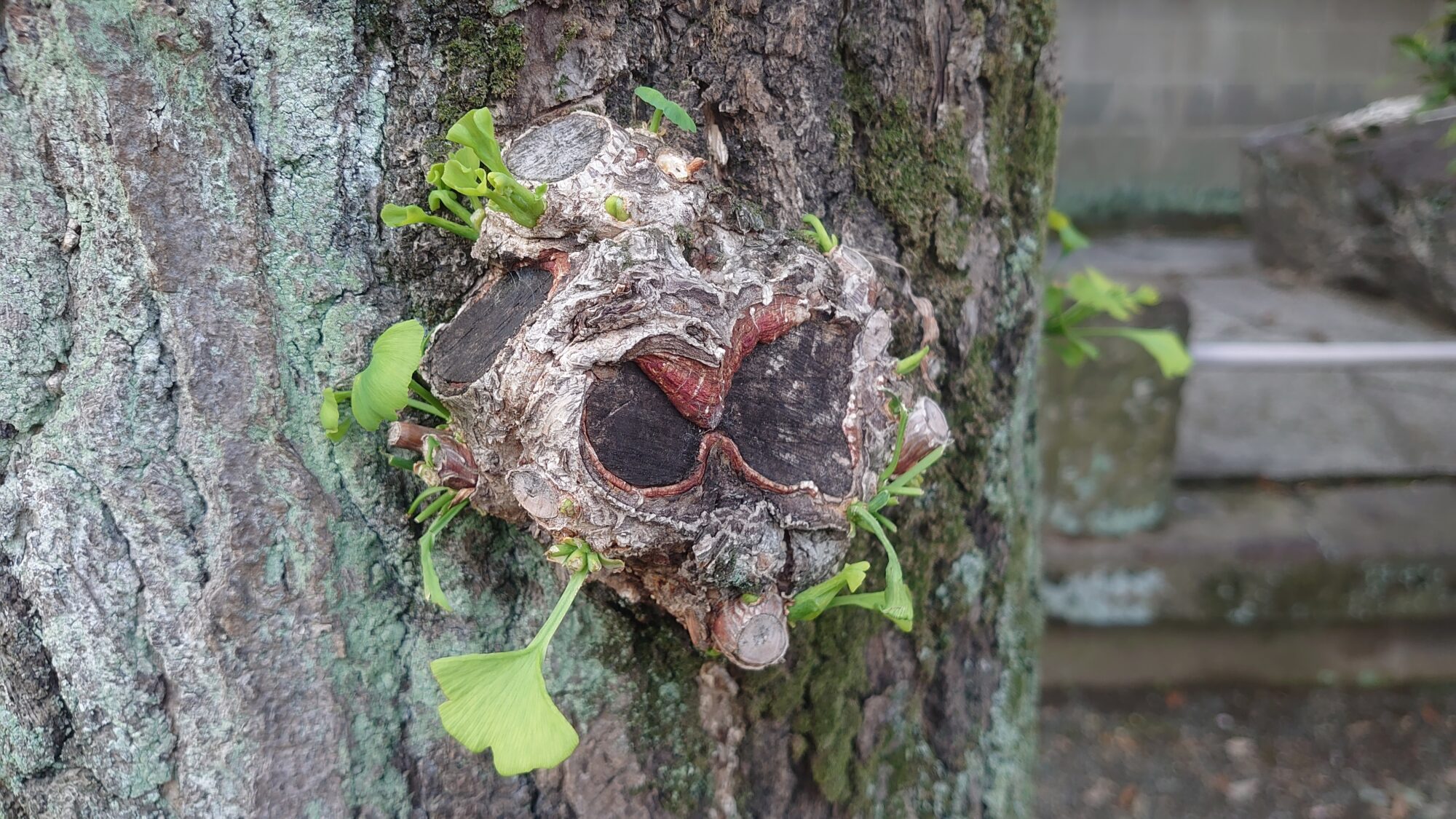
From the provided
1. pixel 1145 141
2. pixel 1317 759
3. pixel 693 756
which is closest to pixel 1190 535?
pixel 1317 759

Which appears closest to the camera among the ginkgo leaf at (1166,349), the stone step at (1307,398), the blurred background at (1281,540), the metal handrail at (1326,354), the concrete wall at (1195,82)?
the ginkgo leaf at (1166,349)

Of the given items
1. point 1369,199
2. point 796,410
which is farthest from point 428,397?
point 1369,199

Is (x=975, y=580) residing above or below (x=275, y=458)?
below

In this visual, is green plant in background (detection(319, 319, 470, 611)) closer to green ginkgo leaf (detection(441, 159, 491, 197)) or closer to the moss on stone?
green ginkgo leaf (detection(441, 159, 491, 197))

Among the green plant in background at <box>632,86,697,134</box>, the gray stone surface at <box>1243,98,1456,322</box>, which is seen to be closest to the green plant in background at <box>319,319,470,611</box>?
the green plant in background at <box>632,86,697,134</box>

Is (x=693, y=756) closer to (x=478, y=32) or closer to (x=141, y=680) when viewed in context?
(x=141, y=680)

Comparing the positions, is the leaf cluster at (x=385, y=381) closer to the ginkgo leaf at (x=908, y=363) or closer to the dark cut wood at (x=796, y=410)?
the dark cut wood at (x=796, y=410)

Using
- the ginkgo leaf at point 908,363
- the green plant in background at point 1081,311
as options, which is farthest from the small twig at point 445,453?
the green plant in background at point 1081,311

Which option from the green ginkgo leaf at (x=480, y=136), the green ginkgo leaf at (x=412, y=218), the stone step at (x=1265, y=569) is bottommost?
the stone step at (x=1265, y=569)
